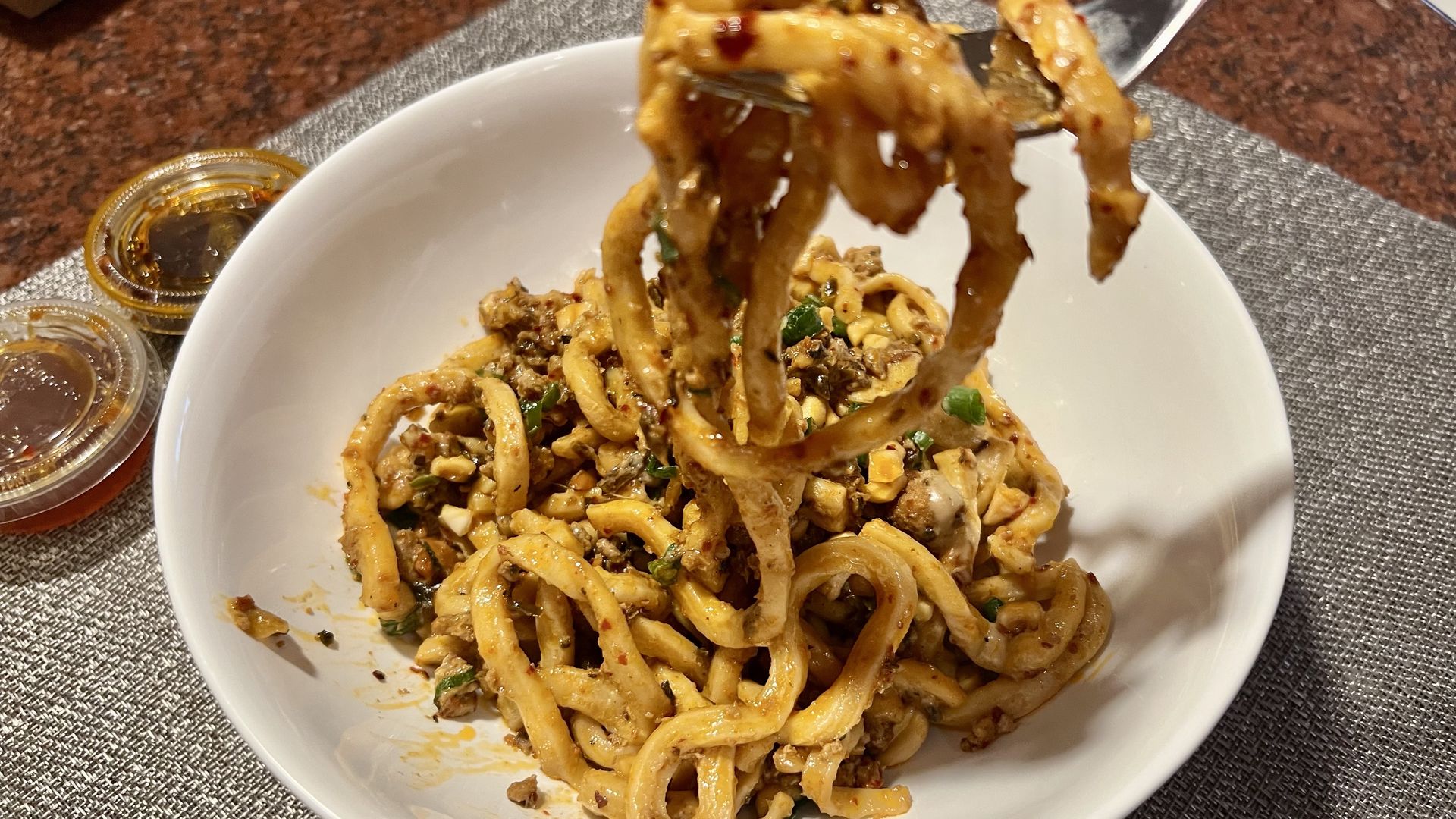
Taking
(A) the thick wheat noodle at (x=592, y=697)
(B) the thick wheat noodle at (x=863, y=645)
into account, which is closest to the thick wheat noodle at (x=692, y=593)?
(B) the thick wheat noodle at (x=863, y=645)

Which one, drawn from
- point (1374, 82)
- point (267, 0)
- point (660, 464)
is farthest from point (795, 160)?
point (267, 0)

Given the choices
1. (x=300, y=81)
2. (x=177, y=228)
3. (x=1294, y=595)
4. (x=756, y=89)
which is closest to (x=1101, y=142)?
(x=756, y=89)

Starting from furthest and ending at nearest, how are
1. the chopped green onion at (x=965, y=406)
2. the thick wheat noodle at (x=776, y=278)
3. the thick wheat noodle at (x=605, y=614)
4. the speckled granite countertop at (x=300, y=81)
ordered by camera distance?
the speckled granite countertop at (x=300, y=81), the chopped green onion at (x=965, y=406), the thick wheat noodle at (x=605, y=614), the thick wheat noodle at (x=776, y=278)

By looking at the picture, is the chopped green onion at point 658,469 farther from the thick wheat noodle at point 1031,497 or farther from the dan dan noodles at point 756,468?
the thick wheat noodle at point 1031,497

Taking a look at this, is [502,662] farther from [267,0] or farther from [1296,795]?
[267,0]

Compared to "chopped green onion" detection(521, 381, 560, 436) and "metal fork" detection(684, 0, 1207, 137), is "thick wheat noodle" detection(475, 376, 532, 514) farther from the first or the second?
"metal fork" detection(684, 0, 1207, 137)
